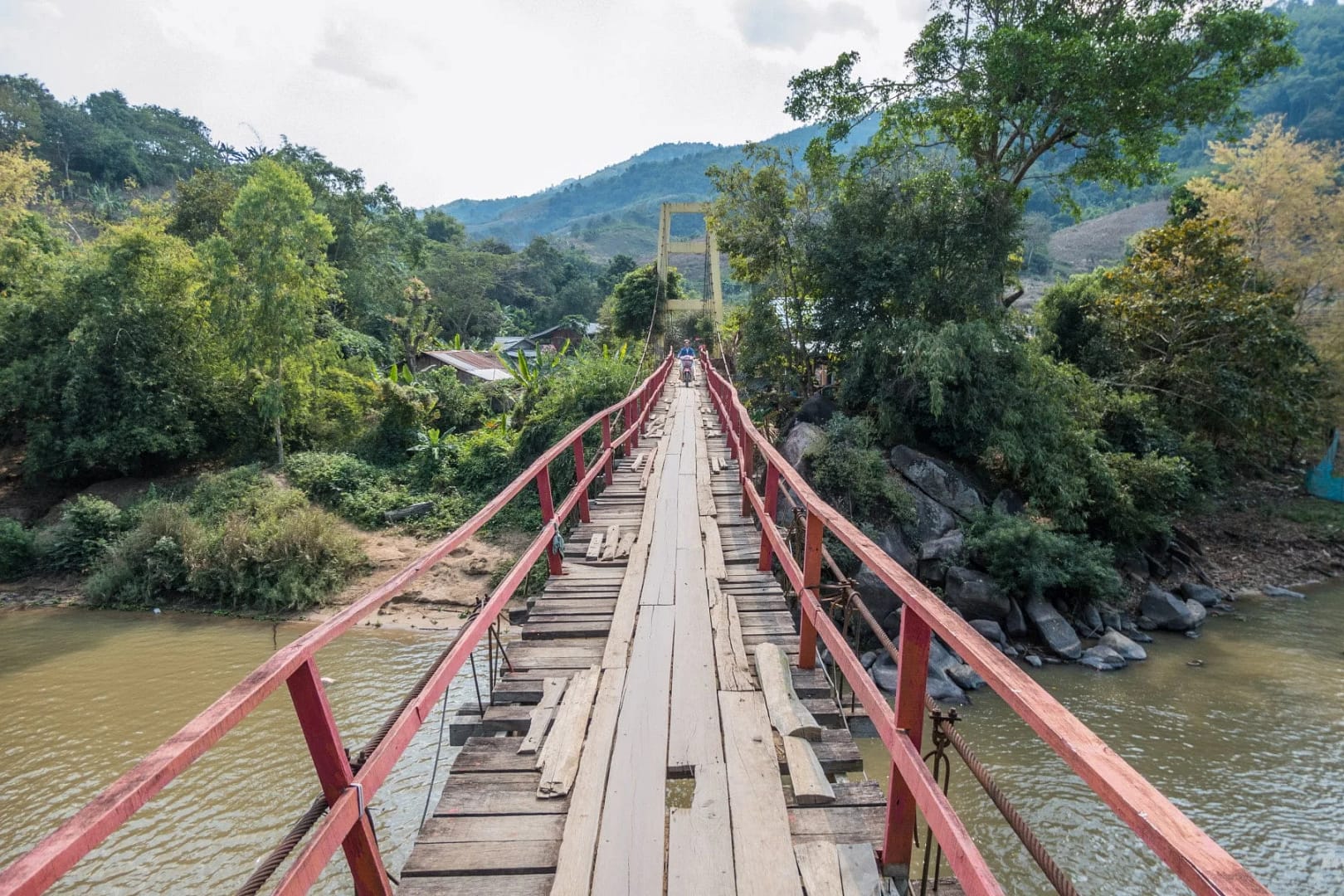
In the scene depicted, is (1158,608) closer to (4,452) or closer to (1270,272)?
(1270,272)

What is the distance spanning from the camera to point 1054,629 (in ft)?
35.1

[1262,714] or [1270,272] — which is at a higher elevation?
[1270,272]

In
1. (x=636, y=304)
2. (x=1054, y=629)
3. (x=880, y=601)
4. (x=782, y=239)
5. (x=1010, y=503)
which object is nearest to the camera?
(x=880, y=601)

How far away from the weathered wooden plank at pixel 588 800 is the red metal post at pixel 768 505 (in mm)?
1637

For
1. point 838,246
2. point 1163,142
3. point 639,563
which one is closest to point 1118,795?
point 639,563

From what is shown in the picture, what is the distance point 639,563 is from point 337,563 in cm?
1111

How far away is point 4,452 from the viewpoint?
17969mm

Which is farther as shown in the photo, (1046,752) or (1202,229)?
(1202,229)

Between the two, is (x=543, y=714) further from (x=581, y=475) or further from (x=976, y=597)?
(x=976, y=597)

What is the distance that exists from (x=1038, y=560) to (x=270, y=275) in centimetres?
1769

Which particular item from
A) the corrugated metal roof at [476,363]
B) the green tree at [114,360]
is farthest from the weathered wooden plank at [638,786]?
the corrugated metal roof at [476,363]

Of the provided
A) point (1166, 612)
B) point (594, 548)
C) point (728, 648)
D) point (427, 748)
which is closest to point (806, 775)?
point (728, 648)

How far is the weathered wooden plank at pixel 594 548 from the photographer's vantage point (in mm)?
5312

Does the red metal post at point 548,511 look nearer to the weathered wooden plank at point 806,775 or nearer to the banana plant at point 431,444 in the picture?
the weathered wooden plank at point 806,775
